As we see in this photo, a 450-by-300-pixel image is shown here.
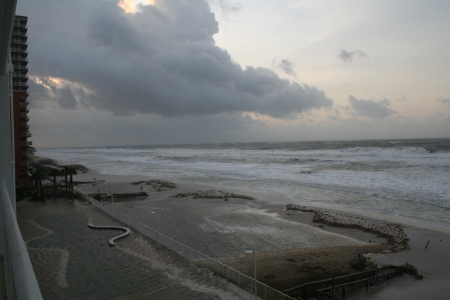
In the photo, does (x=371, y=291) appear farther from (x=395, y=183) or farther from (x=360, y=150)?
(x=360, y=150)

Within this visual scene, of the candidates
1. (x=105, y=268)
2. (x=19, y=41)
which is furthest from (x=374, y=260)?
(x=19, y=41)

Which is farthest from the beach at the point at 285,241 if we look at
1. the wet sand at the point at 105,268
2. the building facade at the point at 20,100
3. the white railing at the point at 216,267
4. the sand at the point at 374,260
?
the building facade at the point at 20,100

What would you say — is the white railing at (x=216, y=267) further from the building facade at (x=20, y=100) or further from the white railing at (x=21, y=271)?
the building facade at (x=20, y=100)

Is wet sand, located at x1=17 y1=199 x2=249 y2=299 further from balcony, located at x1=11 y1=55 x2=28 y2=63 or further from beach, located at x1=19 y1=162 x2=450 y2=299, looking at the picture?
balcony, located at x1=11 y1=55 x2=28 y2=63

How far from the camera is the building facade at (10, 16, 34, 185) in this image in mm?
34438

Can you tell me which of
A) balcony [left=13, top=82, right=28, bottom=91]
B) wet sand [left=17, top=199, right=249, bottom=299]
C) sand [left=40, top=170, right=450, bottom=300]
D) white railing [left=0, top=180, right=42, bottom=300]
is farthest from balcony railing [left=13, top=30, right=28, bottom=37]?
white railing [left=0, top=180, right=42, bottom=300]

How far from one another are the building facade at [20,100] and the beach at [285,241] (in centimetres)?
1249

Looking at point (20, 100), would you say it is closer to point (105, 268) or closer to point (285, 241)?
point (105, 268)

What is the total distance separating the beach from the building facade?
1249 cm

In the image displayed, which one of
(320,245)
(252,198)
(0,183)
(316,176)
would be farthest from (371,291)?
(316,176)

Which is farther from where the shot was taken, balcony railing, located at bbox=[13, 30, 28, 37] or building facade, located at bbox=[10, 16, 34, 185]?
balcony railing, located at bbox=[13, 30, 28, 37]

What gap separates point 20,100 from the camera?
1441 inches

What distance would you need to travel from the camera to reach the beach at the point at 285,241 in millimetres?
12202

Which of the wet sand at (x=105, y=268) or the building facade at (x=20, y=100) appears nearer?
the wet sand at (x=105, y=268)
